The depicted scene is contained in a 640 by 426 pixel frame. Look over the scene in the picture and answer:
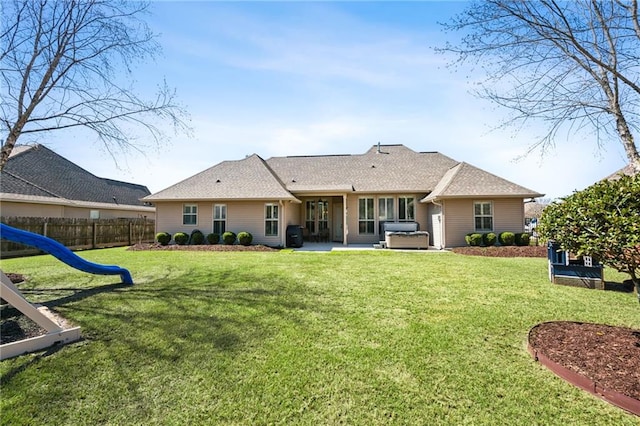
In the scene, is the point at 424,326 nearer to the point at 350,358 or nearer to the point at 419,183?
the point at 350,358

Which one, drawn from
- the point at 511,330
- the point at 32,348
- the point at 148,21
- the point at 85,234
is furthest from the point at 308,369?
the point at 85,234

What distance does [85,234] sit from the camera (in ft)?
51.9

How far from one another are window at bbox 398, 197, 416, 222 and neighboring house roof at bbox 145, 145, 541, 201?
76 cm

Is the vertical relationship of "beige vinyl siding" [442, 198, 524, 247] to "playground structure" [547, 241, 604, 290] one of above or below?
above

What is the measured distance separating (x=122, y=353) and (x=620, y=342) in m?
5.76

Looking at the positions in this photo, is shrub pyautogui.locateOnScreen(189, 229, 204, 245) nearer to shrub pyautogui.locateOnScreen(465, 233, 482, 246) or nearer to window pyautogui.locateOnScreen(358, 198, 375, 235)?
window pyautogui.locateOnScreen(358, 198, 375, 235)

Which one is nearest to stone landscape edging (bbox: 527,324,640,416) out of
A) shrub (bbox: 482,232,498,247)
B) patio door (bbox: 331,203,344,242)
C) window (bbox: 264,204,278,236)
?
shrub (bbox: 482,232,498,247)

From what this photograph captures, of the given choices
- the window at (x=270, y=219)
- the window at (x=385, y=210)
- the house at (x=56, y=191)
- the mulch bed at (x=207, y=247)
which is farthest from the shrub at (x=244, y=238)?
the house at (x=56, y=191)

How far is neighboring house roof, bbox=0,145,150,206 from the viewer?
615 inches

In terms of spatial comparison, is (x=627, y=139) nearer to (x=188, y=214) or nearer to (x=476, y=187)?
(x=476, y=187)

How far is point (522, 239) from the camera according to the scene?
13367 mm

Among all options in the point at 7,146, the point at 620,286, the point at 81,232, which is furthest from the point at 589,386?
the point at 81,232

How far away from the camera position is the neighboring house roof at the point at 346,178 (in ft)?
48.1

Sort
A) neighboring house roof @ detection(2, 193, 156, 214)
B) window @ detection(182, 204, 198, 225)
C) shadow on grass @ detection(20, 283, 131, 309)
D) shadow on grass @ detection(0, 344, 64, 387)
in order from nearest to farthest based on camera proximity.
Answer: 1. shadow on grass @ detection(0, 344, 64, 387)
2. shadow on grass @ detection(20, 283, 131, 309)
3. neighboring house roof @ detection(2, 193, 156, 214)
4. window @ detection(182, 204, 198, 225)
